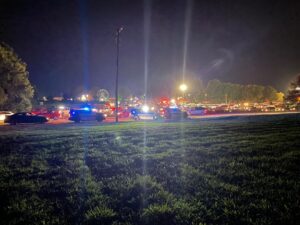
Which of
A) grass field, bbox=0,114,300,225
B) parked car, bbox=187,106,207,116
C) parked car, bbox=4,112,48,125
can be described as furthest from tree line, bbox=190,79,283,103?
grass field, bbox=0,114,300,225

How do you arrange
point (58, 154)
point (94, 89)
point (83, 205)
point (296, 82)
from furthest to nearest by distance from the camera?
point (94, 89)
point (296, 82)
point (58, 154)
point (83, 205)

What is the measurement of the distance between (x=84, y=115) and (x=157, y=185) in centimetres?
2512

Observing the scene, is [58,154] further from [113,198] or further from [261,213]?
[261,213]

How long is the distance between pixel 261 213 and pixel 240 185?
1329 millimetres

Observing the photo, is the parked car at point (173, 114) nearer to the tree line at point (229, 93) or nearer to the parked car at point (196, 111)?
the parked car at point (196, 111)

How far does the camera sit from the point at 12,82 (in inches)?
1545

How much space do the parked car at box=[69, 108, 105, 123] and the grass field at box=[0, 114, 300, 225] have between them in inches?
760

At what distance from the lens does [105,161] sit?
8.38m

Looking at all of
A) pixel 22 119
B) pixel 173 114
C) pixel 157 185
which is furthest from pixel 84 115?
pixel 157 185

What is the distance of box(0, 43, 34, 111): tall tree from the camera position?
38.0 m

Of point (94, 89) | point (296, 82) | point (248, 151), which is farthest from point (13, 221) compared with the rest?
point (94, 89)

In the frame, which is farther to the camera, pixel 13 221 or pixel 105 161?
pixel 105 161

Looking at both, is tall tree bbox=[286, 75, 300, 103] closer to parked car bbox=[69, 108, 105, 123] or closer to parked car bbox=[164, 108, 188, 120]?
parked car bbox=[164, 108, 188, 120]

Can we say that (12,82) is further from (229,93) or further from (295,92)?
(229,93)
